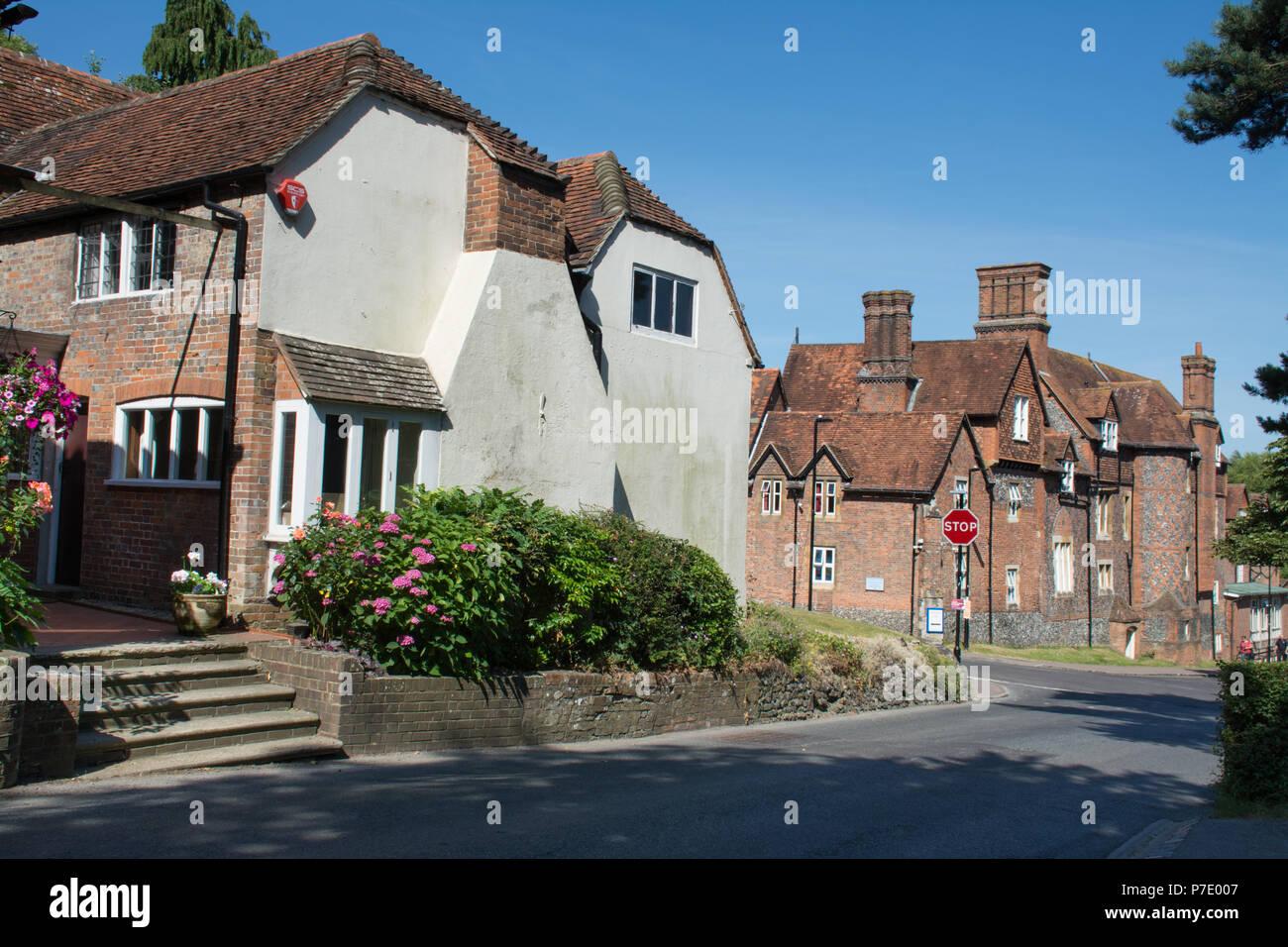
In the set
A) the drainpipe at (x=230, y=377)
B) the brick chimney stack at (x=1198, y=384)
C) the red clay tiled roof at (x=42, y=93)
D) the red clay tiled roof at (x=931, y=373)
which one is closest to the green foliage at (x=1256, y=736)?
the drainpipe at (x=230, y=377)

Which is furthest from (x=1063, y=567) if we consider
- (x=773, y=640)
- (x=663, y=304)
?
(x=773, y=640)

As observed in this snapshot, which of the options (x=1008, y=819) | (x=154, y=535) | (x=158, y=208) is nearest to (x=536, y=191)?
(x=158, y=208)

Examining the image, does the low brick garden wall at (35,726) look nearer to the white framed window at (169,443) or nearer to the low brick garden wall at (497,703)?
the low brick garden wall at (497,703)

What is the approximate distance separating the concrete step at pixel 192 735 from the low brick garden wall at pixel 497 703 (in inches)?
13.2

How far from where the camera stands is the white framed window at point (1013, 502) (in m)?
43.3

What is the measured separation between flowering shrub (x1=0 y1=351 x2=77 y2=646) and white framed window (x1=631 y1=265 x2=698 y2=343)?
1116 cm

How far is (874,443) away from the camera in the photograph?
3997 centimetres

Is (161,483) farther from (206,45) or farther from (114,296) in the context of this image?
(206,45)

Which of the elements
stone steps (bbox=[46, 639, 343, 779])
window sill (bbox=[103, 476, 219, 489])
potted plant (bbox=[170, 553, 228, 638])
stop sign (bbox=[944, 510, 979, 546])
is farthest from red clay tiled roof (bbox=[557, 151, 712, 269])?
stop sign (bbox=[944, 510, 979, 546])

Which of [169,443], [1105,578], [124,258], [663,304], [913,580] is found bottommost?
[1105,578]

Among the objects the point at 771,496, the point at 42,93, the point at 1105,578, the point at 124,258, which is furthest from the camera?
the point at 1105,578

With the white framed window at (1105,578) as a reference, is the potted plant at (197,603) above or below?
above

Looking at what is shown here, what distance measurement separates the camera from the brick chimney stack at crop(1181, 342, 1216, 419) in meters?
57.7

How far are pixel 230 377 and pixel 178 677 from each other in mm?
4179
